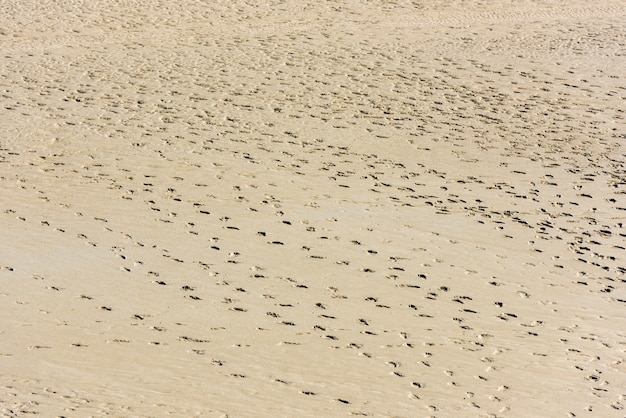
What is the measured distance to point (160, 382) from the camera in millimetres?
6539

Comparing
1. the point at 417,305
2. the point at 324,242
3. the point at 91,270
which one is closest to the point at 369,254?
the point at 324,242

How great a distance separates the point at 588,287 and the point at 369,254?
6.40 feet

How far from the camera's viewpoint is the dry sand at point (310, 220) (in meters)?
6.71

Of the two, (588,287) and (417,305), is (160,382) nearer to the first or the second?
(417,305)

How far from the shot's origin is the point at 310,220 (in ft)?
30.7

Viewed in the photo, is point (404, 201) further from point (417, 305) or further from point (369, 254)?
point (417, 305)

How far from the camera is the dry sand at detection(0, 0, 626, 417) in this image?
22.0 ft

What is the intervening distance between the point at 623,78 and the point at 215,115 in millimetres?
6148

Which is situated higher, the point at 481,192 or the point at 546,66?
the point at 546,66

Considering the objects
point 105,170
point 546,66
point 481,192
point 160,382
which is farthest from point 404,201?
point 546,66

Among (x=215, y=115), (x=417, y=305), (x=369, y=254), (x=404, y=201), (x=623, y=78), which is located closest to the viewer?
(x=417, y=305)

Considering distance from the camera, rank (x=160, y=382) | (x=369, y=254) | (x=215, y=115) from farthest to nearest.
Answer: (x=215, y=115) → (x=369, y=254) → (x=160, y=382)

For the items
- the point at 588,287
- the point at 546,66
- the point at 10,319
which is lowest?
the point at 10,319

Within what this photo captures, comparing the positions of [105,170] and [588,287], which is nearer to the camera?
[588,287]
